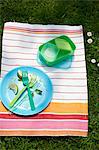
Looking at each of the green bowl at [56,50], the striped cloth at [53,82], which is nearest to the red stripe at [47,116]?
the striped cloth at [53,82]

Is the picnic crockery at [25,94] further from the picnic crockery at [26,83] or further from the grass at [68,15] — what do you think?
the grass at [68,15]

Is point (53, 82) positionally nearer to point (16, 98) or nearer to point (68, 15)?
point (16, 98)

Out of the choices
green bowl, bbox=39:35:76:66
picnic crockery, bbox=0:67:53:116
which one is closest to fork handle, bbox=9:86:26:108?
picnic crockery, bbox=0:67:53:116

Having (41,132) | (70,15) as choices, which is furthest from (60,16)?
(41,132)

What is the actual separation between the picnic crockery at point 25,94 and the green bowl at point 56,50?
0.08m

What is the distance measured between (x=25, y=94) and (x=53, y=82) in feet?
0.49

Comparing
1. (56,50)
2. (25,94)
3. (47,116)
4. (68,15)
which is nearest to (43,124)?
(47,116)

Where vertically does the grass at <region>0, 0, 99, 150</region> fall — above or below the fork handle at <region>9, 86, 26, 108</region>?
above

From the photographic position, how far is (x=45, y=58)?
212cm

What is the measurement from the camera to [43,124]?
1.97 metres

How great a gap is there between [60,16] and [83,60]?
276 millimetres

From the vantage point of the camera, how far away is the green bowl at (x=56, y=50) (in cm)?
212

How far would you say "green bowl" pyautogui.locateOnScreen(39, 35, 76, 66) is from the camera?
2.12 m

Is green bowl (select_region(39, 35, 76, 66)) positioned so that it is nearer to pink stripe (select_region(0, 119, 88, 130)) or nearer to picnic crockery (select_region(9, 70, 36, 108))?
picnic crockery (select_region(9, 70, 36, 108))
